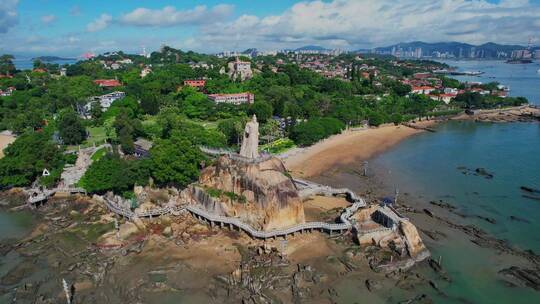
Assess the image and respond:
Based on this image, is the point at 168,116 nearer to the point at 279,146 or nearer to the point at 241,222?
the point at 279,146

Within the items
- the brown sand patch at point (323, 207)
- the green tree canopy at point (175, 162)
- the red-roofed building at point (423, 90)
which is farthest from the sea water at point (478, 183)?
the red-roofed building at point (423, 90)

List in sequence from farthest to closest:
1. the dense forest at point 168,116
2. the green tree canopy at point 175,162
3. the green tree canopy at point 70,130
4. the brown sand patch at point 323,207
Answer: the green tree canopy at point 70,130 → the dense forest at point 168,116 → the green tree canopy at point 175,162 → the brown sand patch at point 323,207

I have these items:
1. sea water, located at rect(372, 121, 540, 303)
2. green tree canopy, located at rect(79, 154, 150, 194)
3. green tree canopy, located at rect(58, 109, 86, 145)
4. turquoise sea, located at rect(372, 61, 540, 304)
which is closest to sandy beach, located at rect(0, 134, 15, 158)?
green tree canopy, located at rect(58, 109, 86, 145)

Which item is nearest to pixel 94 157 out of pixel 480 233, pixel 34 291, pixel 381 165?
pixel 34 291

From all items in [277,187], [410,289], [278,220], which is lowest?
[410,289]

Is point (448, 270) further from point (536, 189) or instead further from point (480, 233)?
point (536, 189)

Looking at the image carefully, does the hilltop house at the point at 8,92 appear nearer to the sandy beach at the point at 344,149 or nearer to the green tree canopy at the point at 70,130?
the green tree canopy at the point at 70,130

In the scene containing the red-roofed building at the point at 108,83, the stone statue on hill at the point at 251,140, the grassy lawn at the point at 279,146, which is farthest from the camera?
the red-roofed building at the point at 108,83
